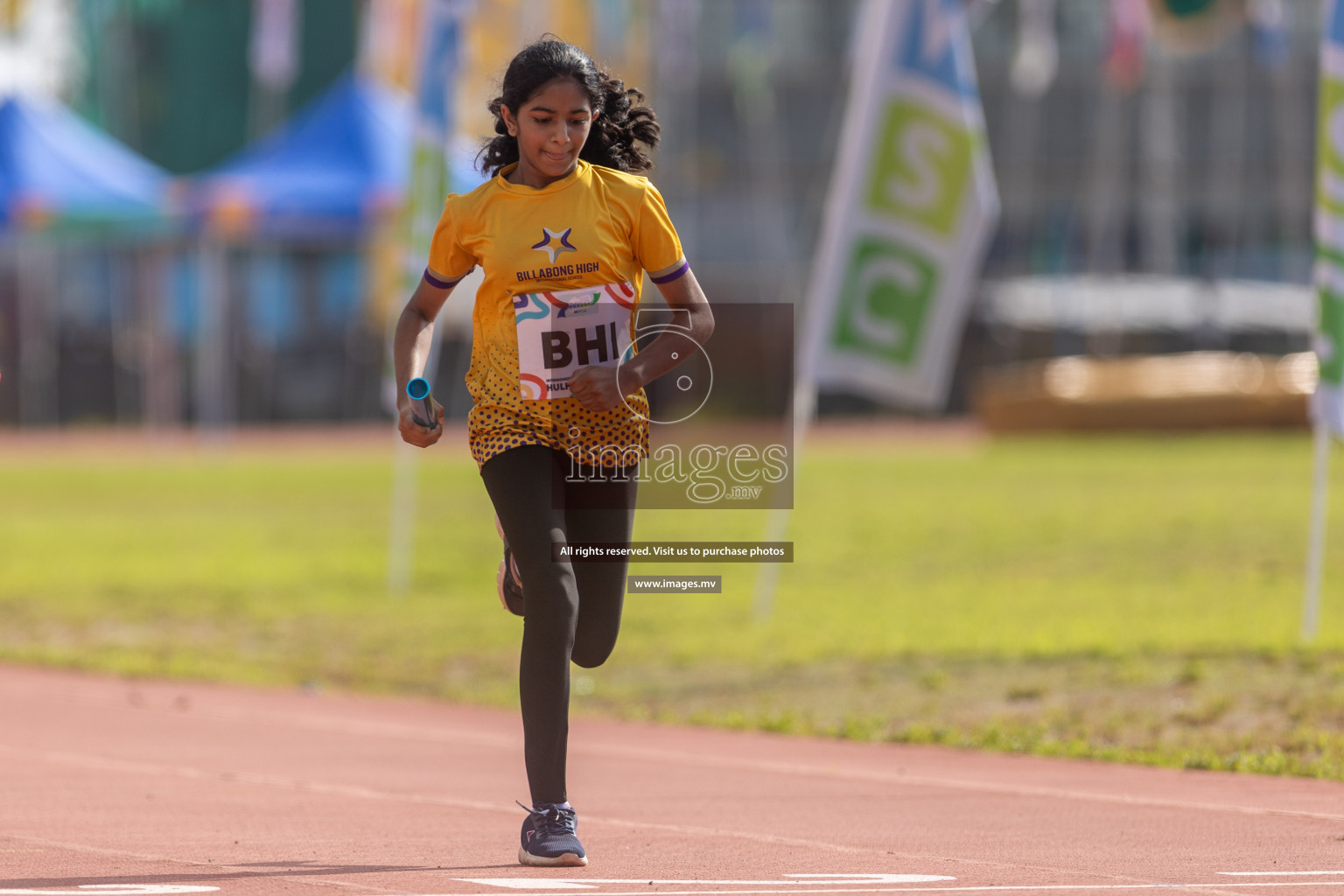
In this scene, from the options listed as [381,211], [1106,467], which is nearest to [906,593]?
[1106,467]

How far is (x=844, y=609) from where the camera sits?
1455cm

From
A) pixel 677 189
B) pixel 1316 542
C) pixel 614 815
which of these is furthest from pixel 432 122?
pixel 677 189

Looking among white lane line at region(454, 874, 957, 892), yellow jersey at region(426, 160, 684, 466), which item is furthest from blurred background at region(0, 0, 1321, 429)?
white lane line at region(454, 874, 957, 892)

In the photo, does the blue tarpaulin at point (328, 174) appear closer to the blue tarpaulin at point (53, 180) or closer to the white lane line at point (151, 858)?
the blue tarpaulin at point (53, 180)

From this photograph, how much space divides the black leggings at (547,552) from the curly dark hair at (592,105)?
0.83 meters

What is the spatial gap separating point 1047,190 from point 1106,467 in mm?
30125

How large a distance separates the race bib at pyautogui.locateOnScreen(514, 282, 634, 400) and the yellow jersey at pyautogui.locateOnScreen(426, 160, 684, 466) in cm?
2

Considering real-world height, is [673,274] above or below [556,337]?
above

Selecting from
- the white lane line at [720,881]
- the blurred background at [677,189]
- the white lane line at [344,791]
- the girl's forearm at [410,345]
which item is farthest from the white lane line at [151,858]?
the blurred background at [677,189]

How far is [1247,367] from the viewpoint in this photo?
38.1 m

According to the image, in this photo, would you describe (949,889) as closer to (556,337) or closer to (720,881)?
(720,881)

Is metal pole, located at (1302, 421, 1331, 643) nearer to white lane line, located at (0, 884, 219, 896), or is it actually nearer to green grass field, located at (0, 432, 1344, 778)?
green grass field, located at (0, 432, 1344, 778)

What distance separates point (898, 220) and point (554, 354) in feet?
25.3

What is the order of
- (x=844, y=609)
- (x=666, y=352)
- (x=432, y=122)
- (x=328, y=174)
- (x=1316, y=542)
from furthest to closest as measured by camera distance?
1. (x=328, y=174)
2. (x=432, y=122)
3. (x=844, y=609)
4. (x=1316, y=542)
5. (x=666, y=352)
